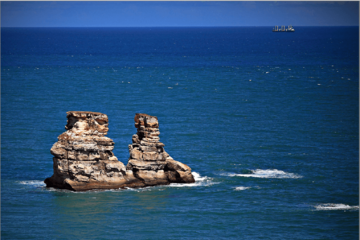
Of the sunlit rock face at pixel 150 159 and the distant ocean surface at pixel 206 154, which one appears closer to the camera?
the distant ocean surface at pixel 206 154

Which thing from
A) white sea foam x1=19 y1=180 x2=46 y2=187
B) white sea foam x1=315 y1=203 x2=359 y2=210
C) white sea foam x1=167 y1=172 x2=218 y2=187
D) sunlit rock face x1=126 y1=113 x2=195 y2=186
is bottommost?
white sea foam x1=315 y1=203 x2=359 y2=210

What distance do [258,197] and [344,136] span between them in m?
33.3

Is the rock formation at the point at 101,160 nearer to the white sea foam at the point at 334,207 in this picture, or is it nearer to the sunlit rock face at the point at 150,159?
the sunlit rock face at the point at 150,159

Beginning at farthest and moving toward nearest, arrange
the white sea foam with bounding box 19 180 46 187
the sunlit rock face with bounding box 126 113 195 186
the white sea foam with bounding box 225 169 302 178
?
the white sea foam with bounding box 225 169 302 178 → the white sea foam with bounding box 19 180 46 187 → the sunlit rock face with bounding box 126 113 195 186

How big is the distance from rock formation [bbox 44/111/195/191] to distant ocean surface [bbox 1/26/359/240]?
1.24 meters

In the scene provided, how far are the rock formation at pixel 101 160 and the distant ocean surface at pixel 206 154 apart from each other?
1244 millimetres

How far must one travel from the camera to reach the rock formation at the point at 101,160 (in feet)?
195

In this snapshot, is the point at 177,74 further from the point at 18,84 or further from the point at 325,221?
the point at 325,221

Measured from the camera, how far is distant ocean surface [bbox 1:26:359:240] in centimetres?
5428

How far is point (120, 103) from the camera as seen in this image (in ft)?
375

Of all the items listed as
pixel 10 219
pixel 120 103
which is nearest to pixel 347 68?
pixel 120 103

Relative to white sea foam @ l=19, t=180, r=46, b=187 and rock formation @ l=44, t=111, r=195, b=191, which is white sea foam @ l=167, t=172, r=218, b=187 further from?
white sea foam @ l=19, t=180, r=46, b=187

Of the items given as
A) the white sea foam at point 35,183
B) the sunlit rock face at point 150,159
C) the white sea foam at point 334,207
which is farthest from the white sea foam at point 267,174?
the white sea foam at point 35,183

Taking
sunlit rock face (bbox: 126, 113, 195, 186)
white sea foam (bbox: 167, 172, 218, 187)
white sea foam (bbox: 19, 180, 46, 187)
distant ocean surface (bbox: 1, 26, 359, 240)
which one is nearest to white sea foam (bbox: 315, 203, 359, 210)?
distant ocean surface (bbox: 1, 26, 359, 240)
